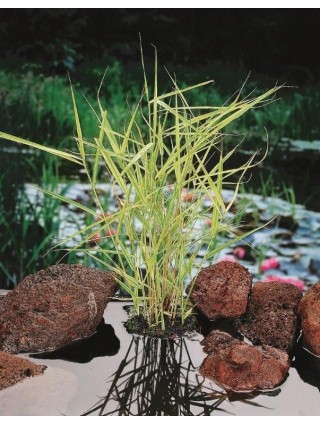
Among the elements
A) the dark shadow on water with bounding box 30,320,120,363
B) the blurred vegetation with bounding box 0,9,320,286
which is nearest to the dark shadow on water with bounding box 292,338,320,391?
the dark shadow on water with bounding box 30,320,120,363

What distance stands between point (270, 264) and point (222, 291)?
1174mm

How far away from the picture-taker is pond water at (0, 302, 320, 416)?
1775 millimetres

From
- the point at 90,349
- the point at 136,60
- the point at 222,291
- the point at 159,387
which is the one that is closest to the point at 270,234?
the point at 136,60

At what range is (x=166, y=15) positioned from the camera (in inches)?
134

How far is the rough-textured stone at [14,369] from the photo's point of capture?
6.04 feet

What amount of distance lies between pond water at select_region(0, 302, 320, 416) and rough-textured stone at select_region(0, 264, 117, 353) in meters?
0.04

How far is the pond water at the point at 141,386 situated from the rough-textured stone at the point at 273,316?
0.19 feet

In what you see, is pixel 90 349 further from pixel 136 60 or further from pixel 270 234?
pixel 136 60

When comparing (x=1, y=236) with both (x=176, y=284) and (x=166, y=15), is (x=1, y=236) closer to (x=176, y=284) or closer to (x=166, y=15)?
(x=166, y=15)

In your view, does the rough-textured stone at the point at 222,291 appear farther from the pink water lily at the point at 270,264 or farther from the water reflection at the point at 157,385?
the pink water lily at the point at 270,264

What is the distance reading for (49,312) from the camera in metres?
2.05

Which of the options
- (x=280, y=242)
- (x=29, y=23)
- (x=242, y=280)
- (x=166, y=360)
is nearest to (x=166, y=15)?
(x=29, y=23)

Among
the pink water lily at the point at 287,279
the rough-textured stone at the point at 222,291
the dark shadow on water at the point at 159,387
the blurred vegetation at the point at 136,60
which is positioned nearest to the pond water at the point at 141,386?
the dark shadow on water at the point at 159,387

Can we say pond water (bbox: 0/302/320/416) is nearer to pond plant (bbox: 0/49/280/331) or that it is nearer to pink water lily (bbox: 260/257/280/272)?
pond plant (bbox: 0/49/280/331)
